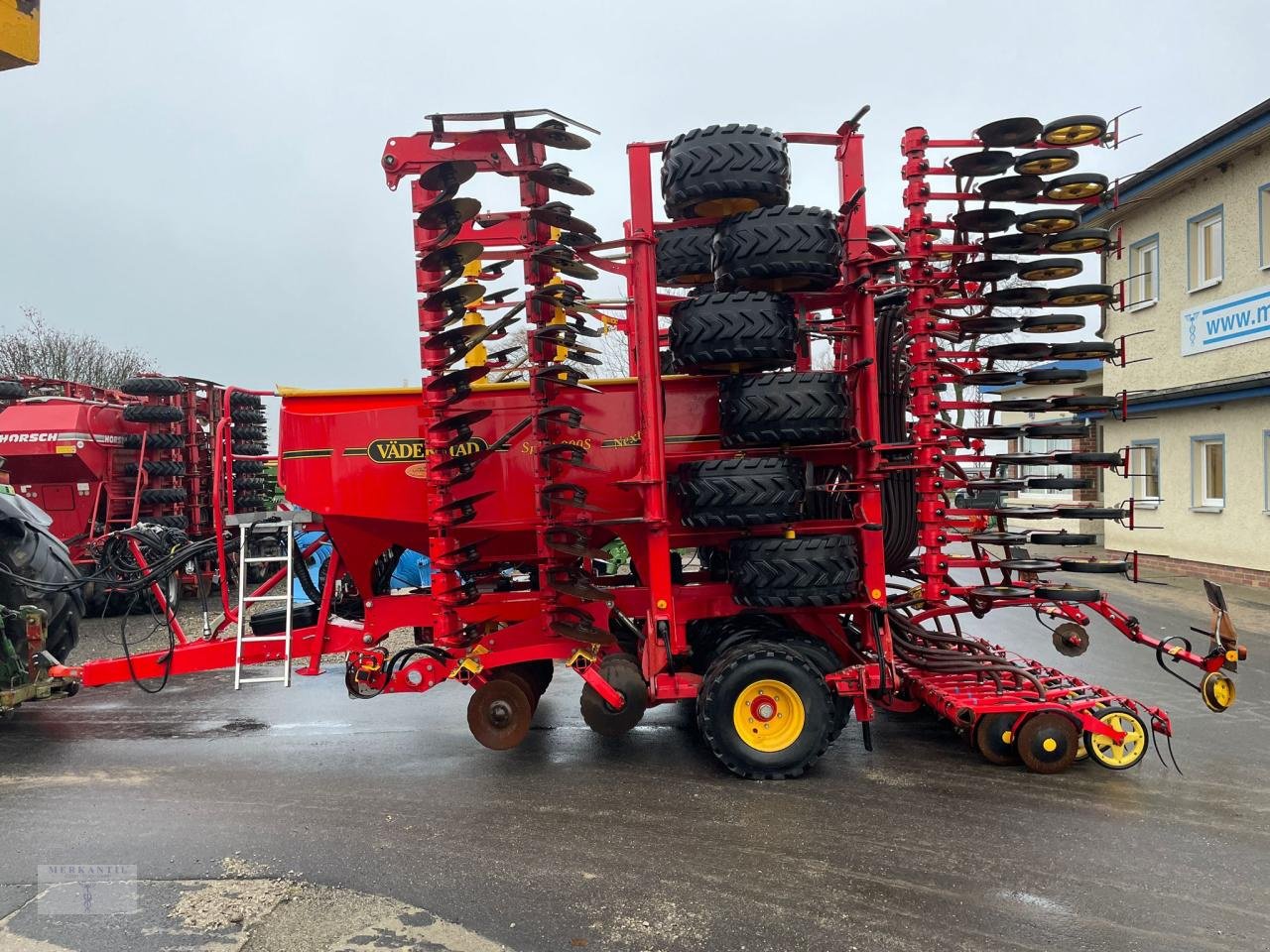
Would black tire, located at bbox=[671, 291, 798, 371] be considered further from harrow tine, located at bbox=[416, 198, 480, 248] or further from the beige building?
the beige building

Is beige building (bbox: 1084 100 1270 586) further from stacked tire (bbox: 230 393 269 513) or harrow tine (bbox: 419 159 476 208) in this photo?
stacked tire (bbox: 230 393 269 513)

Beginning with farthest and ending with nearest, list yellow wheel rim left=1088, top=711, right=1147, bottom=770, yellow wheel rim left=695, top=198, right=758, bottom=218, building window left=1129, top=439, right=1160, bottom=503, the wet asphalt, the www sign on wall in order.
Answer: building window left=1129, top=439, right=1160, bottom=503
the www sign on wall
yellow wheel rim left=695, top=198, right=758, bottom=218
yellow wheel rim left=1088, top=711, right=1147, bottom=770
the wet asphalt

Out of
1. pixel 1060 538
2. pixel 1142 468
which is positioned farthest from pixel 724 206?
pixel 1142 468

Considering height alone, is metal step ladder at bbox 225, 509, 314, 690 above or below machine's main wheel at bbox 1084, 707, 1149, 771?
above

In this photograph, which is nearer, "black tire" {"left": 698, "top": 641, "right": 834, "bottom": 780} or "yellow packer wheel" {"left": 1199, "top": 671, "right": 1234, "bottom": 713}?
"black tire" {"left": 698, "top": 641, "right": 834, "bottom": 780}

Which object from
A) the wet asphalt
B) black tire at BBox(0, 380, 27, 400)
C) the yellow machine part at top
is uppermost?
black tire at BBox(0, 380, 27, 400)

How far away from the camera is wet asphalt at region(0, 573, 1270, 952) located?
3287mm

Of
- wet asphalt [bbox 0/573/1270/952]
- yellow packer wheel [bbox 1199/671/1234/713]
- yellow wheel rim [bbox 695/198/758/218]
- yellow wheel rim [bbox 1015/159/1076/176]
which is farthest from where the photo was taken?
yellow wheel rim [bbox 1015/159/1076/176]

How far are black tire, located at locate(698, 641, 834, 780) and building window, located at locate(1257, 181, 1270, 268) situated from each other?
10675mm

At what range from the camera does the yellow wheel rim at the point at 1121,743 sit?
461 cm

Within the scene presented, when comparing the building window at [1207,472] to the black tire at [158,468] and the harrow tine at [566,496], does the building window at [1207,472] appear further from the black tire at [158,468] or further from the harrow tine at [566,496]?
the black tire at [158,468]

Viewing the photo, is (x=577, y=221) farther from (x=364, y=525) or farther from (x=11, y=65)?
(x=11, y=65)

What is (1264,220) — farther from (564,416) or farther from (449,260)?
(449,260)

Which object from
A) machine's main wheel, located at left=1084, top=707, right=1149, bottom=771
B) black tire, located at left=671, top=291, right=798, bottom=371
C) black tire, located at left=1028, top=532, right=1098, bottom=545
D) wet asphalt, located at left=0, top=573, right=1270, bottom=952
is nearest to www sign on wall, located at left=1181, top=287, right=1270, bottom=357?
wet asphalt, located at left=0, top=573, right=1270, bottom=952
